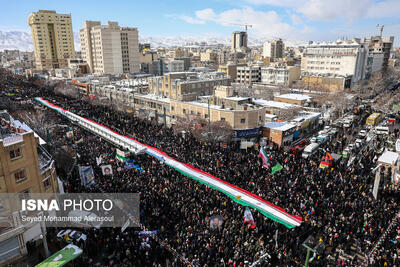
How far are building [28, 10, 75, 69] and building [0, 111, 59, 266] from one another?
111478 millimetres

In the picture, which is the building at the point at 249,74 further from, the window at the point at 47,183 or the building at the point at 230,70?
the window at the point at 47,183

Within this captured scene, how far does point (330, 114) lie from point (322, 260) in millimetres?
37131

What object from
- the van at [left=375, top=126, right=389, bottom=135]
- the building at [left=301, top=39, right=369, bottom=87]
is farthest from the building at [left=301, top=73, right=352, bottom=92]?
the van at [left=375, top=126, right=389, bottom=135]

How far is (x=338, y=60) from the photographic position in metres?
73.4

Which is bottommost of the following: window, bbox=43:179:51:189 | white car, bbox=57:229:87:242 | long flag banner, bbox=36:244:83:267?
white car, bbox=57:229:87:242

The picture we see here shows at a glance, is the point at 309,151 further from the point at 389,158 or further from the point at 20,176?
the point at 20,176

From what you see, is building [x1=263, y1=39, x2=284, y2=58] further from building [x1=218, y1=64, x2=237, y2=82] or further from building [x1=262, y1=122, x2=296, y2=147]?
building [x1=262, y1=122, x2=296, y2=147]

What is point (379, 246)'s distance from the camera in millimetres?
13938

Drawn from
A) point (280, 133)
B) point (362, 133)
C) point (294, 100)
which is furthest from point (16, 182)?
point (294, 100)

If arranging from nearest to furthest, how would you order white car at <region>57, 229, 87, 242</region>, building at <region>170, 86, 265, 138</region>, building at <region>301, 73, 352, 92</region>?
white car at <region>57, 229, 87, 242</region> → building at <region>170, 86, 265, 138</region> → building at <region>301, 73, 352, 92</region>

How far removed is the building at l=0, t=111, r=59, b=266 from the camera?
13891 millimetres

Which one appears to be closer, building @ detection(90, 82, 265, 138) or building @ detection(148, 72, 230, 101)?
building @ detection(90, 82, 265, 138)

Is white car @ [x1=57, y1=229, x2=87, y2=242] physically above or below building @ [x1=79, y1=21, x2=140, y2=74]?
below

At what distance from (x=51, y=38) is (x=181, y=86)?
327 feet
